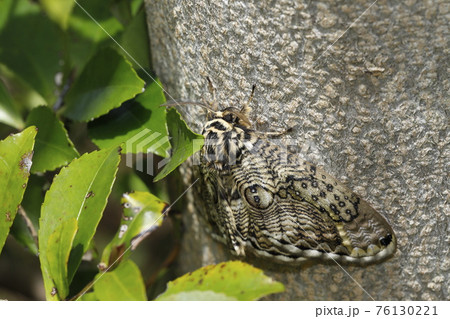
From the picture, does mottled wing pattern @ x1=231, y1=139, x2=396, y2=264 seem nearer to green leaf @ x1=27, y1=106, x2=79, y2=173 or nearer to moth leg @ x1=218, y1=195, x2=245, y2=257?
moth leg @ x1=218, y1=195, x2=245, y2=257

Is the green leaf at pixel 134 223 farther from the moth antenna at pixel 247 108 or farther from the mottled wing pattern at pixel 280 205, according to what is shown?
the moth antenna at pixel 247 108

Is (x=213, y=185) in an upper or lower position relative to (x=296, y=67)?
lower

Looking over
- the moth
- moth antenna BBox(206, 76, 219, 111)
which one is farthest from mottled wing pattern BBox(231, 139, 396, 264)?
moth antenna BBox(206, 76, 219, 111)

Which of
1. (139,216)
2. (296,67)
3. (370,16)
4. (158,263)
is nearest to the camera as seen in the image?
(370,16)

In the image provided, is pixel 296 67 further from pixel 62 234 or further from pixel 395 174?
pixel 62 234

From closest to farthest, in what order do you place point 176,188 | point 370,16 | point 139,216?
point 370,16, point 139,216, point 176,188

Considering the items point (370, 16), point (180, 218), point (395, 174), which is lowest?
point (180, 218)
